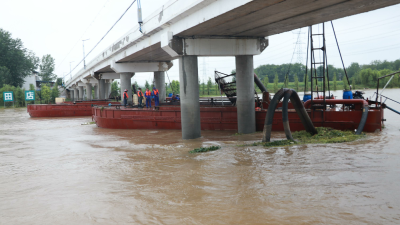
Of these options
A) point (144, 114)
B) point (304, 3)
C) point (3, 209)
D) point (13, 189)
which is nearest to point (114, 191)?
point (3, 209)

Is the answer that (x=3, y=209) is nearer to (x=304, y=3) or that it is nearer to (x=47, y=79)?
(x=304, y=3)

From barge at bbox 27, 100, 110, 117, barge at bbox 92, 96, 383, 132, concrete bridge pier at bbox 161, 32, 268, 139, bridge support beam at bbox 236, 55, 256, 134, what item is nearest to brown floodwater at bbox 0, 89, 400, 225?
barge at bbox 92, 96, 383, 132

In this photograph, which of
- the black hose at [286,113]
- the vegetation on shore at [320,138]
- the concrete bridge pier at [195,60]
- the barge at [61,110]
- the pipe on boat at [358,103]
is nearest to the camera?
the vegetation on shore at [320,138]

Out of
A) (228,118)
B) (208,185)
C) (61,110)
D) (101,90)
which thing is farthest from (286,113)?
(101,90)

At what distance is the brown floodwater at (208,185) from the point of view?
654 centimetres

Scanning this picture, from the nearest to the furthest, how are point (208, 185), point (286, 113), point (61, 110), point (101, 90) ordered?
1. point (208, 185)
2. point (286, 113)
3. point (61, 110)
4. point (101, 90)

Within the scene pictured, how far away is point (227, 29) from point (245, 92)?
13.1 ft

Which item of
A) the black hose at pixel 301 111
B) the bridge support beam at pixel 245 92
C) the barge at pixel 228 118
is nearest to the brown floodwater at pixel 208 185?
the black hose at pixel 301 111

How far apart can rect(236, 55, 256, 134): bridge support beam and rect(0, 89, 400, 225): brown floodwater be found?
5.34 metres

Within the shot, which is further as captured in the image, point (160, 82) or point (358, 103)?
point (160, 82)

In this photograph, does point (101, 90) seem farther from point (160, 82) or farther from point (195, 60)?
point (195, 60)

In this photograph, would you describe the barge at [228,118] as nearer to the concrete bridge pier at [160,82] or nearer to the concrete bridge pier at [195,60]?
the concrete bridge pier at [195,60]

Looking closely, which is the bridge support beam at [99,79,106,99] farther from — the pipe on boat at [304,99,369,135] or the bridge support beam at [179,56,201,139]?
the pipe on boat at [304,99,369,135]

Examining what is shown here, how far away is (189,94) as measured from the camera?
17.5 meters
